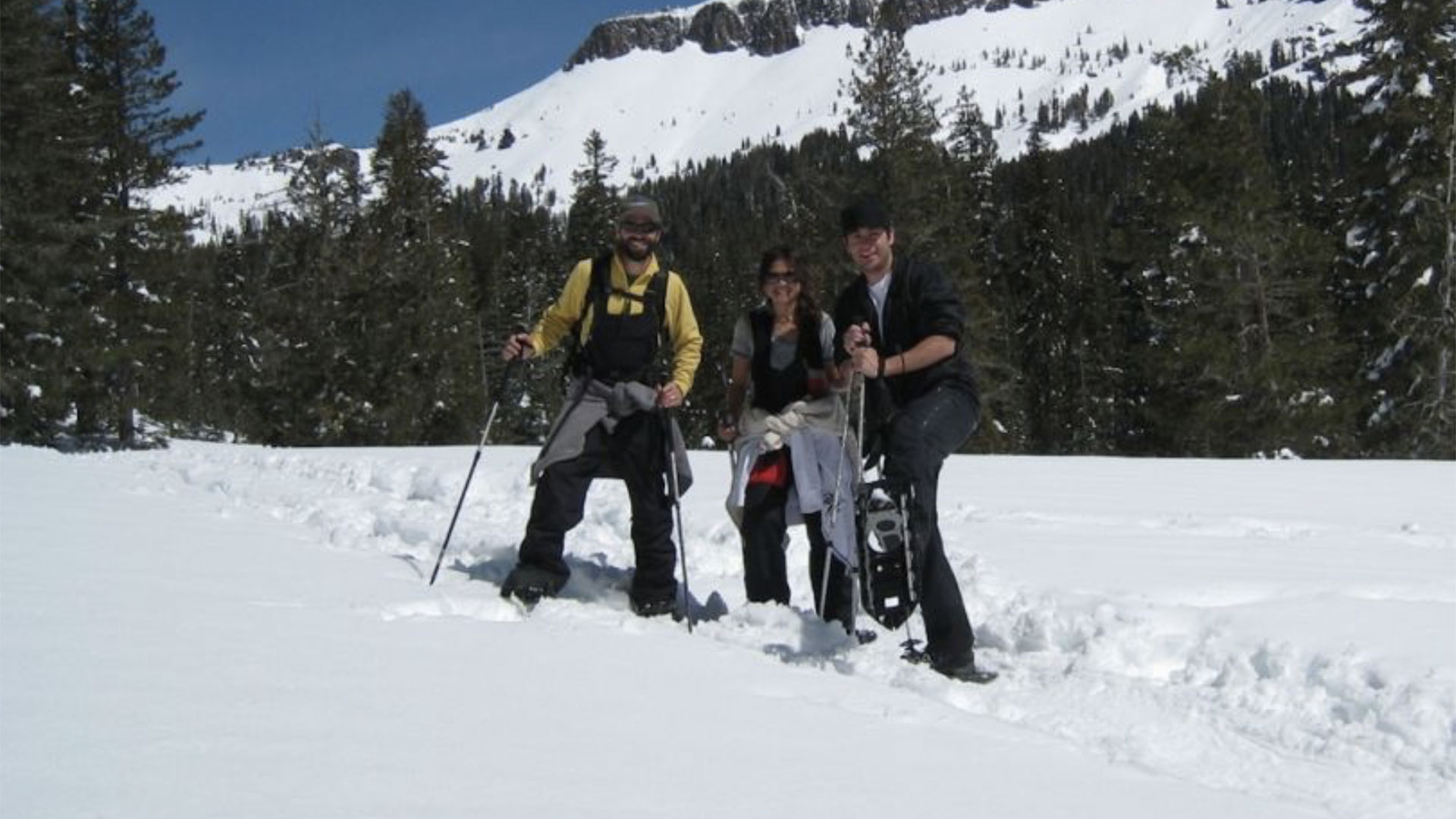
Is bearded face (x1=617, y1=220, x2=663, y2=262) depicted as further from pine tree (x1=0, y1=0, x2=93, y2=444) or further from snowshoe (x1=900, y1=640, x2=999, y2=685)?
pine tree (x1=0, y1=0, x2=93, y2=444)

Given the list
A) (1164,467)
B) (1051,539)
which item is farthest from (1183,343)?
(1051,539)

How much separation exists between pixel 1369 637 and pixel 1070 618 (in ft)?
4.15

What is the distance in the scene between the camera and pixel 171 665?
3.35 meters

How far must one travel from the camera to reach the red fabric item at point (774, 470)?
18.9 ft

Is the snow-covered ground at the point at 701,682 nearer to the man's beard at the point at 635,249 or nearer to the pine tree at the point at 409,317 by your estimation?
the man's beard at the point at 635,249

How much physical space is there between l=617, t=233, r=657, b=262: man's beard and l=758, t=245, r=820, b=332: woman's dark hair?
65cm

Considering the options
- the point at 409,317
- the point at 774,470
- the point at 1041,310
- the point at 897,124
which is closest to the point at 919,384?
the point at 774,470

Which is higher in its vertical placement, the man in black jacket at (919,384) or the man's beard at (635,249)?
the man's beard at (635,249)

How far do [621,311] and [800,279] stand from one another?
41.6 inches

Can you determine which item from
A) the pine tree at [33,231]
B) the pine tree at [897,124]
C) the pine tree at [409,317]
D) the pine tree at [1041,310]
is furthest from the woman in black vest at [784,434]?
the pine tree at [1041,310]

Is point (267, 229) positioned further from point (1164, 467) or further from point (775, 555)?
point (775, 555)

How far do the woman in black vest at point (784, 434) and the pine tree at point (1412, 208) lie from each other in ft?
62.6

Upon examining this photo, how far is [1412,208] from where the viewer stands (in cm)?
2131

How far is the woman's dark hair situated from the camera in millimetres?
5691
